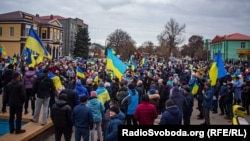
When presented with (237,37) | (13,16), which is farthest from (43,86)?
(237,37)

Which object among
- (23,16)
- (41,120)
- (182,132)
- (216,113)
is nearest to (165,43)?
(23,16)

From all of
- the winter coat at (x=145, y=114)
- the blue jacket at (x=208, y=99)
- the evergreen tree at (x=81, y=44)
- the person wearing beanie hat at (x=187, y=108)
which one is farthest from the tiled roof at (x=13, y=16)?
the winter coat at (x=145, y=114)

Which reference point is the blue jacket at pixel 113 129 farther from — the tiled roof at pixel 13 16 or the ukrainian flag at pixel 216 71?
the tiled roof at pixel 13 16

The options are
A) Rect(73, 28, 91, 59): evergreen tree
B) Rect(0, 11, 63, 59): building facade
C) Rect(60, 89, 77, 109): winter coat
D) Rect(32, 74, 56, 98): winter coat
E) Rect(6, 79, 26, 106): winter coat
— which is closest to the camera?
Rect(6, 79, 26, 106): winter coat

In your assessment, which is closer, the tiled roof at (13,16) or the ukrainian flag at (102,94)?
the ukrainian flag at (102,94)

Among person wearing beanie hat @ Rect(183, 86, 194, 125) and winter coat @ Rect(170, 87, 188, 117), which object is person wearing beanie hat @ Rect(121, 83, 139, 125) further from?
person wearing beanie hat @ Rect(183, 86, 194, 125)

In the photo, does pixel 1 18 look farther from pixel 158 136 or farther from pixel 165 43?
pixel 158 136

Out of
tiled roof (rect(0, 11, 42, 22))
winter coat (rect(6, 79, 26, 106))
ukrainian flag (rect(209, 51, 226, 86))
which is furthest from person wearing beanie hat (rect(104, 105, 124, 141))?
tiled roof (rect(0, 11, 42, 22))

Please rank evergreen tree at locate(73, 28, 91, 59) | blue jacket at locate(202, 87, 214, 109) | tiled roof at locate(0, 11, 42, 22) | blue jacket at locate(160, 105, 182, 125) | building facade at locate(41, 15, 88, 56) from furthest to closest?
building facade at locate(41, 15, 88, 56) → evergreen tree at locate(73, 28, 91, 59) → tiled roof at locate(0, 11, 42, 22) → blue jacket at locate(202, 87, 214, 109) → blue jacket at locate(160, 105, 182, 125)

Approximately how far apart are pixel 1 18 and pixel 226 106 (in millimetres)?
53747

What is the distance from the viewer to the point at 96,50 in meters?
84.6

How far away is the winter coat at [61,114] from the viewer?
7.86 metres

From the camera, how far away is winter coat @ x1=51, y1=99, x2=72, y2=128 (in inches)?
310

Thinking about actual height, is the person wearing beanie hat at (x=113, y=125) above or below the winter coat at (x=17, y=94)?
below
